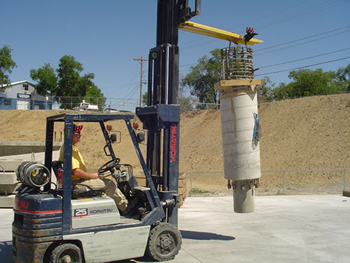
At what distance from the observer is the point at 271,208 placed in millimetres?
12508

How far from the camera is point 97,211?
5941mm

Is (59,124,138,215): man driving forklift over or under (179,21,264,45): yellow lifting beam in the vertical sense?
under

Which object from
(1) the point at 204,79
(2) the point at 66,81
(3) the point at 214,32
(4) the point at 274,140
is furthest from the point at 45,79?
(3) the point at 214,32

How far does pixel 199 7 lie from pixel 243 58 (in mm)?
1599

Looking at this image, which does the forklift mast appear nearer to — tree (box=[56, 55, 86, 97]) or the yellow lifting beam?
the yellow lifting beam

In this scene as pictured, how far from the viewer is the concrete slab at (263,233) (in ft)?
23.5

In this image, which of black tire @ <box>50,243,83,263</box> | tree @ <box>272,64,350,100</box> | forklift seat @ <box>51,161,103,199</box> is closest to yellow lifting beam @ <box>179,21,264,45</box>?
forklift seat @ <box>51,161,103,199</box>

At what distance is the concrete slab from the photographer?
7.17 m

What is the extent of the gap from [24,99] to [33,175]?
170 feet

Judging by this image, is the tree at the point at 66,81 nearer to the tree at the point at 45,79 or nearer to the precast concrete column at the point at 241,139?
the tree at the point at 45,79

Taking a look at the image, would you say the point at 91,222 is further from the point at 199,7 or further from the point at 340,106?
the point at 340,106

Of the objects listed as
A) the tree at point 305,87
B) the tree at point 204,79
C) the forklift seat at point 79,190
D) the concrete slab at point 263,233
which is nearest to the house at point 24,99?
the tree at point 204,79

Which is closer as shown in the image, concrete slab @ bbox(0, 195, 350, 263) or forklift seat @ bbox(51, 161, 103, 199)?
forklift seat @ bbox(51, 161, 103, 199)

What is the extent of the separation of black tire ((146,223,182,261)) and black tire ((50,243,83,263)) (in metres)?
1.26
